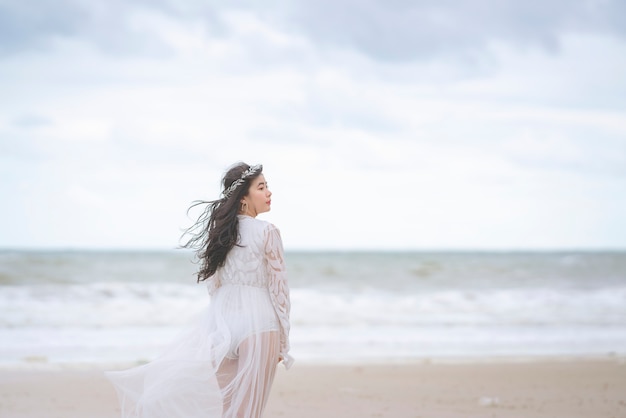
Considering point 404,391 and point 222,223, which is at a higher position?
point 222,223

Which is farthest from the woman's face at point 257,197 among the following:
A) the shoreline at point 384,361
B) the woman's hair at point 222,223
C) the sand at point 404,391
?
the shoreline at point 384,361

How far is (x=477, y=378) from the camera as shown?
8273mm

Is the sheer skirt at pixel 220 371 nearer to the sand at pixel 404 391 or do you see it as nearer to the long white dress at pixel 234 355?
the long white dress at pixel 234 355

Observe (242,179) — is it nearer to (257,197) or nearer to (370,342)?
(257,197)

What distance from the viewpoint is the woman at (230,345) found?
13.3ft

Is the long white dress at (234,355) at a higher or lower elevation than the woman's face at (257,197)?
lower

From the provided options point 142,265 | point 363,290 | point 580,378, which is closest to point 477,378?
point 580,378

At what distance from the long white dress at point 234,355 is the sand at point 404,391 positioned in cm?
236

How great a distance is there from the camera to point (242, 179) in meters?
Result: 4.22

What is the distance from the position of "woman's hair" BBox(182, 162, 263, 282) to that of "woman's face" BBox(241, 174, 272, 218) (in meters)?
0.02

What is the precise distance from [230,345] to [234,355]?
3.2 inches

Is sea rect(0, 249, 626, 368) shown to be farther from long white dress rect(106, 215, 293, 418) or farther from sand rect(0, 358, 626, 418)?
sand rect(0, 358, 626, 418)

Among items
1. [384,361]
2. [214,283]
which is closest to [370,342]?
[384,361]

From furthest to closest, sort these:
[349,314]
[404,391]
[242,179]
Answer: [349,314] < [404,391] < [242,179]
